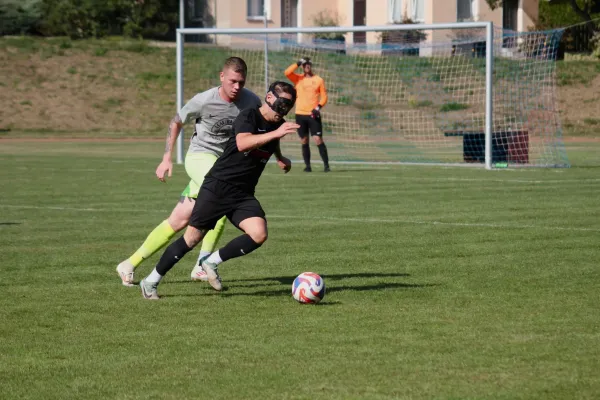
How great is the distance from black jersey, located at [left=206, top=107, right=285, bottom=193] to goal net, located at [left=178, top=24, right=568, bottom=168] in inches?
673

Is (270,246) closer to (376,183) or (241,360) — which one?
(241,360)

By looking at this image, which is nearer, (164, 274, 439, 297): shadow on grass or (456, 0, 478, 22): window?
(164, 274, 439, 297): shadow on grass

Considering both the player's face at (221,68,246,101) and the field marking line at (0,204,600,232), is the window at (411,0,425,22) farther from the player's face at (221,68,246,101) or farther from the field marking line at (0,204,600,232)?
the player's face at (221,68,246,101)

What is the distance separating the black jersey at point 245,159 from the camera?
8406 millimetres

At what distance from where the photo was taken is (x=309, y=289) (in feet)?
27.0

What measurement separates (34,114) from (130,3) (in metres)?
11.9

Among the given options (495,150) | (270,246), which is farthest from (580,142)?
(270,246)

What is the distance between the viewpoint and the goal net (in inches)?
1062

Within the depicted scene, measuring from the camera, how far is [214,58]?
41.9 metres

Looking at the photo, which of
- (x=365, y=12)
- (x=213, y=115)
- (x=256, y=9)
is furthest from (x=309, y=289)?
(x=365, y=12)

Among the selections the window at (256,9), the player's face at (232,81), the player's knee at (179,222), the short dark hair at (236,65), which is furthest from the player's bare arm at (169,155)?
the window at (256,9)

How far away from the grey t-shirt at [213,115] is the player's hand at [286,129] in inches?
63.3

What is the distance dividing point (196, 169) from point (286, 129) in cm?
189

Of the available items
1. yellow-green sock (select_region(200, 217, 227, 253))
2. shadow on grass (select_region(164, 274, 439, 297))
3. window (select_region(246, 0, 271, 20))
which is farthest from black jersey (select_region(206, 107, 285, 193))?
window (select_region(246, 0, 271, 20))
